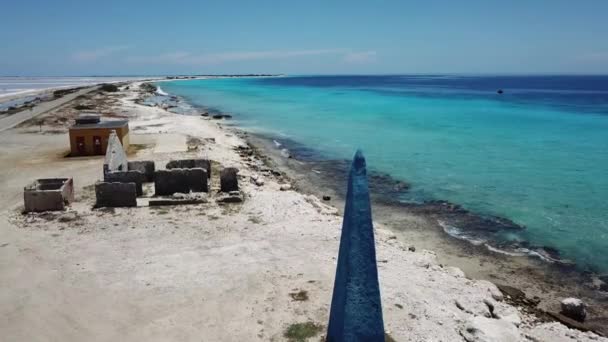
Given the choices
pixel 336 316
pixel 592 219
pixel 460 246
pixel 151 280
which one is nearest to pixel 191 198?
pixel 151 280

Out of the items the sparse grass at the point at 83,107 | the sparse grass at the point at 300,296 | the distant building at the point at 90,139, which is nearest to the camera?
the sparse grass at the point at 300,296

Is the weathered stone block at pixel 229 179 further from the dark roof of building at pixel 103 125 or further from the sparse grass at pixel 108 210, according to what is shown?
the dark roof of building at pixel 103 125

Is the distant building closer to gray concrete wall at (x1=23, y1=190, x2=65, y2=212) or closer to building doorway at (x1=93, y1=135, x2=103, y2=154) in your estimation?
building doorway at (x1=93, y1=135, x2=103, y2=154)

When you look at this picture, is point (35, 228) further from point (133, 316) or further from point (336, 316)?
point (336, 316)

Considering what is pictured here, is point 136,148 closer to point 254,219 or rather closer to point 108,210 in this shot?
point 108,210

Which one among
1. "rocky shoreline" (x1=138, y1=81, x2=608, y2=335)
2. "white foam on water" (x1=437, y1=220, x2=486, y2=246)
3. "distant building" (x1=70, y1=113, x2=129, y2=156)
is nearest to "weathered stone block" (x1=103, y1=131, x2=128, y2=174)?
"distant building" (x1=70, y1=113, x2=129, y2=156)

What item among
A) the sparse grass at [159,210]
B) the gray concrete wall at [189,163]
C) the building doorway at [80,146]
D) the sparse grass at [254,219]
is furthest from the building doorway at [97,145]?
the sparse grass at [254,219]
